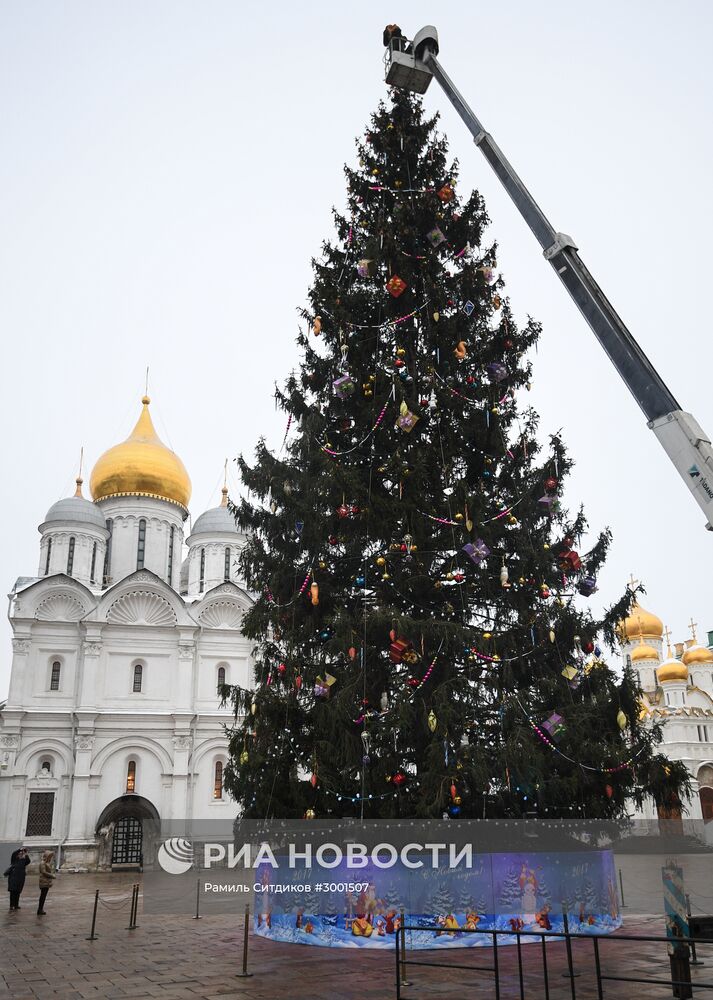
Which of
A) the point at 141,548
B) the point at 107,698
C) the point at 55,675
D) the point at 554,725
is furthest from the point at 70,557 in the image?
the point at 554,725

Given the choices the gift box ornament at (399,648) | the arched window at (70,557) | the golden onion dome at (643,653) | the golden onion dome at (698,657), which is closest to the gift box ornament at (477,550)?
the gift box ornament at (399,648)

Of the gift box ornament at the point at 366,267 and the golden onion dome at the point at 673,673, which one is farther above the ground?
the golden onion dome at the point at 673,673

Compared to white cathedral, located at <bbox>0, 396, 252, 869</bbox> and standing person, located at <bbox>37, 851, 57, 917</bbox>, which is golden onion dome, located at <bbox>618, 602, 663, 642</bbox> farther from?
standing person, located at <bbox>37, 851, 57, 917</bbox>

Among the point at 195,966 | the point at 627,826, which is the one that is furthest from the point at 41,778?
the point at 627,826

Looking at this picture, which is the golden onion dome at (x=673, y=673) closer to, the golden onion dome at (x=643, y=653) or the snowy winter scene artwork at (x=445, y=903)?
the golden onion dome at (x=643, y=653)

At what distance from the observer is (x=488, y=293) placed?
14.6 metres

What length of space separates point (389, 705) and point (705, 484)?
5608mm

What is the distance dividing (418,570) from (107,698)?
26.9 metres

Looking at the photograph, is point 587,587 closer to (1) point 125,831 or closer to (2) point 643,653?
(1) point 125,831

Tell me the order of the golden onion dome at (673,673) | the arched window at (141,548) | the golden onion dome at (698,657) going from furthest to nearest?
1. the golden onion dome at (698,657)
2. the golden onion dome at (673,673)
3. the arched window at (141,548)

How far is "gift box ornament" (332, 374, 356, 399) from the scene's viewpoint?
43.5 ft

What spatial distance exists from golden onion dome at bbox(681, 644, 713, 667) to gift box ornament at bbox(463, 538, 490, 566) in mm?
52052

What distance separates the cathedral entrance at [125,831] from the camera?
109 feet

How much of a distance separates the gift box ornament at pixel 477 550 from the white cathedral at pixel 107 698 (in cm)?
2149
